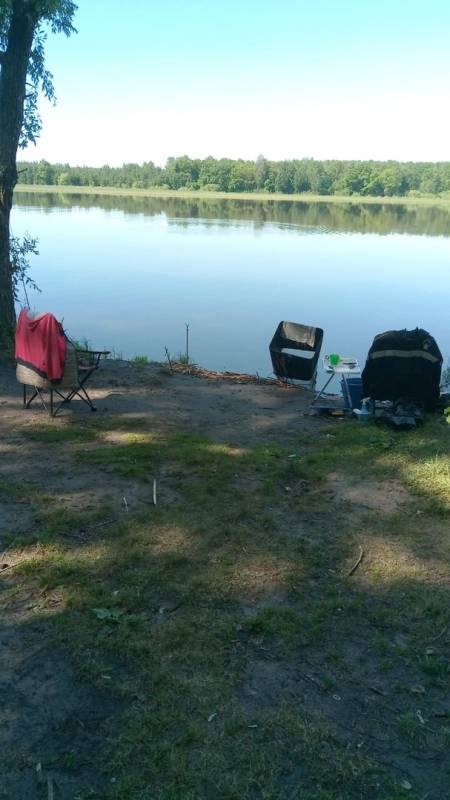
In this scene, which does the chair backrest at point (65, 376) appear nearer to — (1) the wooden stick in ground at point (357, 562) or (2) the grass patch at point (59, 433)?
(2) the grass patch at point (59, 433)

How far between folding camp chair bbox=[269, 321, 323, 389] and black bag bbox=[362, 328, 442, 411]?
176 cm

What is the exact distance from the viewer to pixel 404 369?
5.80m

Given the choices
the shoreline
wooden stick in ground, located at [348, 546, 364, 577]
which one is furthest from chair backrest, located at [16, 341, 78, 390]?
the shoreline

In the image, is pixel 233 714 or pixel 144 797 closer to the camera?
pixel 144 797

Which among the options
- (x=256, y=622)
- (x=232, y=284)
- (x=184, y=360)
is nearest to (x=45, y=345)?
(x=256, y=622)

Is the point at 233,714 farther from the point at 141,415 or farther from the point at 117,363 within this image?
the point at 117,363

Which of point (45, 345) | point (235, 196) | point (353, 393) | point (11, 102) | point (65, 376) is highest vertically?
point (235, 196)

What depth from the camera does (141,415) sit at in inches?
240

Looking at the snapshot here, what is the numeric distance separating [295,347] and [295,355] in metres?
0.19

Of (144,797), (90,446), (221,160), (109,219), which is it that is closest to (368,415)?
(90,446)

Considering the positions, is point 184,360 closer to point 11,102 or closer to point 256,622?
point 11,102

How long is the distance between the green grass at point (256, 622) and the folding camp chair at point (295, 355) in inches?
119

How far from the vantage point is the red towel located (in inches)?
215

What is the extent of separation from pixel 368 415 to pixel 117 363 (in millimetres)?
4064
